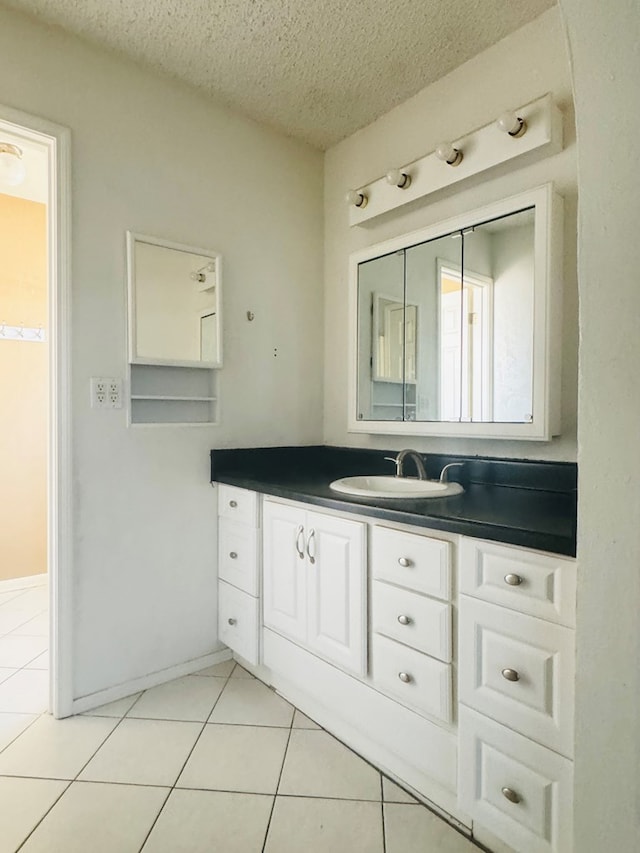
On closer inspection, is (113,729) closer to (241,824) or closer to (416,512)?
(241,824)

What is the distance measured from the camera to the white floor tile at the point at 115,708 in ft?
5.72

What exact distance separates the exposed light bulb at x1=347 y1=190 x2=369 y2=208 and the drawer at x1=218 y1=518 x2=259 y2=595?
1493mm

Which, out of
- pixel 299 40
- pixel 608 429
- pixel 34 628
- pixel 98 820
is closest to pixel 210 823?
pixel 98 820

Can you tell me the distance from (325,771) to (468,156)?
83.9 inches

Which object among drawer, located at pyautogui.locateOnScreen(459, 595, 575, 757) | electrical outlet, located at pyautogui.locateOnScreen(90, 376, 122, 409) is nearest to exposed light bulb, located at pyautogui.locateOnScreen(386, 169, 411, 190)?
electrical outlet, located at pyautogui.locateOnScreen(90, 376, 122, 409)

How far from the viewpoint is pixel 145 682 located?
1.91m

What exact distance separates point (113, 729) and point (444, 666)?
121 centimetres

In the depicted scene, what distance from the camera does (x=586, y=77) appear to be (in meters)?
0.79

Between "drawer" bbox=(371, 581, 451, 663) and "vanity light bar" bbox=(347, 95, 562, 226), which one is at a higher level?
"vanity light bar" bbox=(347, 95, 562, 226)

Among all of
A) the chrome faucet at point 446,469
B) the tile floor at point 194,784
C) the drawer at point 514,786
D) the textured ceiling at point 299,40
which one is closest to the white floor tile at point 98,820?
the tile floor at point 194,784

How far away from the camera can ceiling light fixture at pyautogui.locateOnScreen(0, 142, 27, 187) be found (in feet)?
7.21

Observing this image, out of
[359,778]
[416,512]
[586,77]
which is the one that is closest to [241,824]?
[359,778]

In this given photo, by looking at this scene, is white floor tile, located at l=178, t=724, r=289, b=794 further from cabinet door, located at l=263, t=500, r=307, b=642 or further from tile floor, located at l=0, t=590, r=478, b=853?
cabinet door, located at l=263, t=500, r=307, b=642

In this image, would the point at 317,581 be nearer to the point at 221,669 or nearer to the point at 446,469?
the point at 446,469
